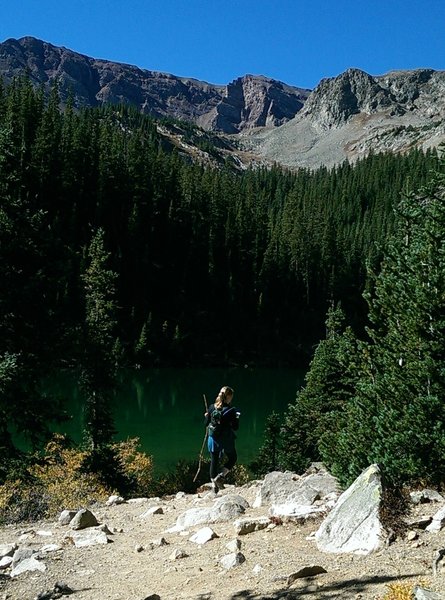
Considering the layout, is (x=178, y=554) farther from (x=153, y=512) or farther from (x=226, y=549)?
(x=153, y=512)

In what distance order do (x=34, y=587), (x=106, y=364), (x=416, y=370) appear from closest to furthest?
(x=34, y=587) → (x=416, y=370) → (x=106, y=364)

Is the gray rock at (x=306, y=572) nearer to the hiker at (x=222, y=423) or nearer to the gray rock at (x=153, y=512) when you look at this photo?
the hiker at (x=222, y=423)

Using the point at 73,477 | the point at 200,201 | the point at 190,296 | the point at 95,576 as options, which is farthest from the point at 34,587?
the point at 200,201

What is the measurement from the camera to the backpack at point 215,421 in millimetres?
13133

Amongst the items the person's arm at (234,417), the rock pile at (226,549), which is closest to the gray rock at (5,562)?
the rock pile at (226,549)

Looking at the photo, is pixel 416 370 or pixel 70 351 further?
pixel 70 351

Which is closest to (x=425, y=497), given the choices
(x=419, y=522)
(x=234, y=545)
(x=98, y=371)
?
(x=419, y=522)

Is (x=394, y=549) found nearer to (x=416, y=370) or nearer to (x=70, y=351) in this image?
(x=416, y=370)

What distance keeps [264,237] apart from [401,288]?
118106mm

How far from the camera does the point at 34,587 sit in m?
8.43

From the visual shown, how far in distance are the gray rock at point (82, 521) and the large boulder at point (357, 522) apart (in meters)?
5.51

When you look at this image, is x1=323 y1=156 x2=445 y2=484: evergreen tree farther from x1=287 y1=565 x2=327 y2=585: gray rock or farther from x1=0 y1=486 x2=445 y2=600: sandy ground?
x1=287 y1=565 x2=327 y2=585: gray rock

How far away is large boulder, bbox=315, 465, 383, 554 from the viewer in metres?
7.66

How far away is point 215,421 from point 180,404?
48343 mm
